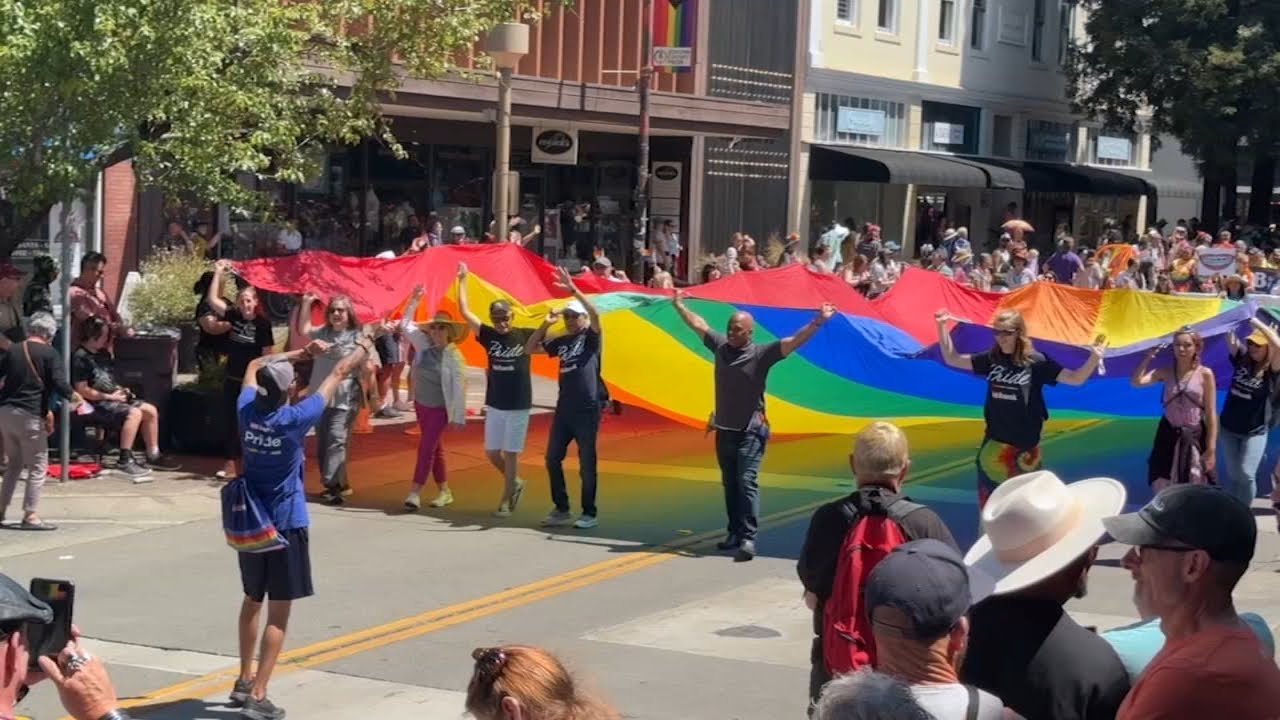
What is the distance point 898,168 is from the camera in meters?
38.1

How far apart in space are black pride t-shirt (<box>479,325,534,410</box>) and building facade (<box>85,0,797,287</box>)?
8.54 metres

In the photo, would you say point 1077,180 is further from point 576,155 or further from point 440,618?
point 440,618

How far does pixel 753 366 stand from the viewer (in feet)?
41.1

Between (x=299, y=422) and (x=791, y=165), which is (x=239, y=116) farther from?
(x=791, y=165)

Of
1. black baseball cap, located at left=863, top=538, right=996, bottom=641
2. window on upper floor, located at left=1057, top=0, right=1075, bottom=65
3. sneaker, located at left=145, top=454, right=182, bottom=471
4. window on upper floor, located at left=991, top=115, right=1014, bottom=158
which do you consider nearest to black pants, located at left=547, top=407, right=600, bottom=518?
sneaker, located at left=145, top=454, right=182, bottom=471

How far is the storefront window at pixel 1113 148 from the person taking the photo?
50.9m

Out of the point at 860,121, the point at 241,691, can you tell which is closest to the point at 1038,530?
the point at 241,691

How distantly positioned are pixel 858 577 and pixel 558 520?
7.57m

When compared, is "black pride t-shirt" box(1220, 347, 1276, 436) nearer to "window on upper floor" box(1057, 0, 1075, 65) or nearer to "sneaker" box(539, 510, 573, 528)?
"sneaker" box(539, 510, 573, 528)

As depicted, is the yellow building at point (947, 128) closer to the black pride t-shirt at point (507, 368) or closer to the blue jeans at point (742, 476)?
the black pride t-shirt at point (507, 368)

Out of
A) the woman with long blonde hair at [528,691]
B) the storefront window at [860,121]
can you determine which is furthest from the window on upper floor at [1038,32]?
the woman with long blonde hair at [528,691]

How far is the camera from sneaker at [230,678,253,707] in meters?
8.63

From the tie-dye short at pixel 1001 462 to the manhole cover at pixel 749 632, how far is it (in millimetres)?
2377

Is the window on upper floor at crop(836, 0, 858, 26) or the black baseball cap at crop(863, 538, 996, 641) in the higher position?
the window on upper floor at crop(836, 0, 858, 26)
